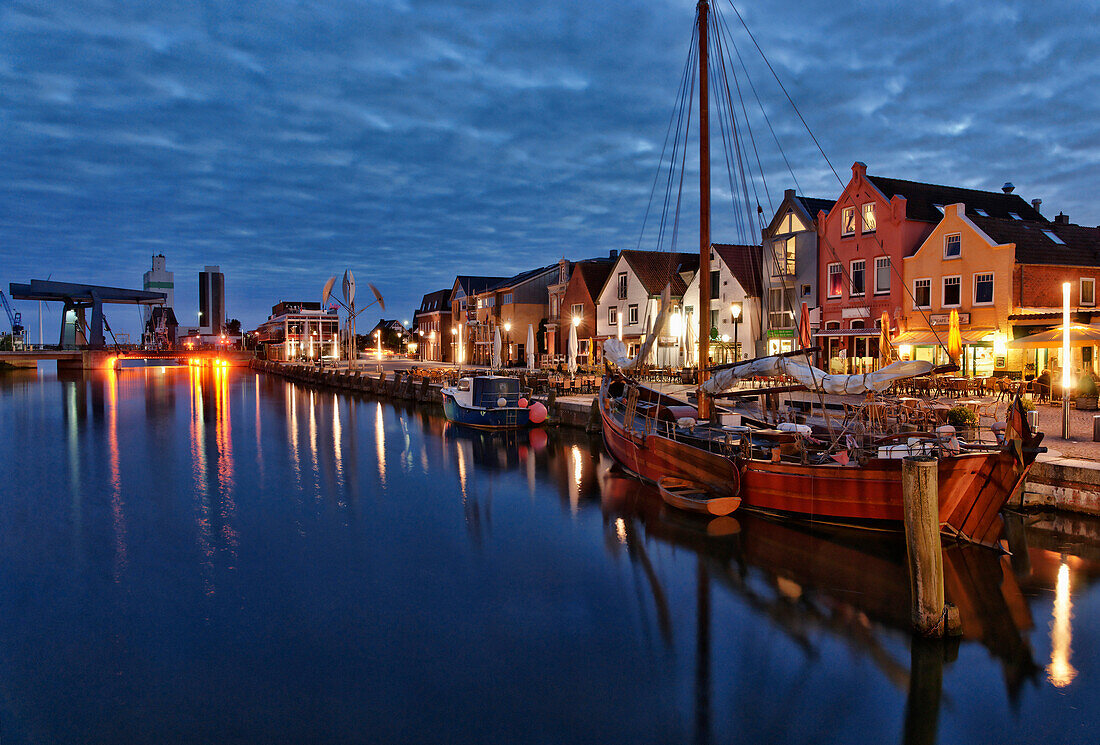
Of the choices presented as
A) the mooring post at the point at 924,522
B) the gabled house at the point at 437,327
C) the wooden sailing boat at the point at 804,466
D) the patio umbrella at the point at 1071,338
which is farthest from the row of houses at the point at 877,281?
the gabled house at the point at 437,327

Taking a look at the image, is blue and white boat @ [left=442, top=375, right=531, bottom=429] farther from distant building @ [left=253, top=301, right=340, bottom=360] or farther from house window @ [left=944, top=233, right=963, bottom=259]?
distant building @ [left=253, top=301, right=340, bottom=360]

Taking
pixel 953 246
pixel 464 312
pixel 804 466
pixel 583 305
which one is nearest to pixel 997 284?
pixel 953 246

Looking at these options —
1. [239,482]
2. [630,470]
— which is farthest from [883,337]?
[239,482]

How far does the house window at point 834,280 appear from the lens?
126ft

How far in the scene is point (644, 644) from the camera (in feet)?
34.8

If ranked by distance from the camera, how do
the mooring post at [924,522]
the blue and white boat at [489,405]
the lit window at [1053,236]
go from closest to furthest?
the mooring post at [924,522] → the lit window at [1053,236] → the blue and white boat at [489,405]

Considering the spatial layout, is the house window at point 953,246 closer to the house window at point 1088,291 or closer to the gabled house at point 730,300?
the house window at point 1088,291

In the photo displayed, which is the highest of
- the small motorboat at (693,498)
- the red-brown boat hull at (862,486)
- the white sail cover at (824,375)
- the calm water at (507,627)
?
the white sail cover at (824,375)

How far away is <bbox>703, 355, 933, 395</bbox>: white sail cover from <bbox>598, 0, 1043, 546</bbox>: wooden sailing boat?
0.63 feet

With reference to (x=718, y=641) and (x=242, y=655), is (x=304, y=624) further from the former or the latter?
(x=718, y=641)

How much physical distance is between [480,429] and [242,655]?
24758 millimetres

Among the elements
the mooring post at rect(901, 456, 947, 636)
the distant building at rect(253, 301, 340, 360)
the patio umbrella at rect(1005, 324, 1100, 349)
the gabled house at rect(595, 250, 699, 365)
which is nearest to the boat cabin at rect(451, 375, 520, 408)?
the gabled house at rect(595, 250, 699, 365)

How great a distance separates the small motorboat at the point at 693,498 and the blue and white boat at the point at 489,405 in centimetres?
1553

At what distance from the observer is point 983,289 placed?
31.4 metres
